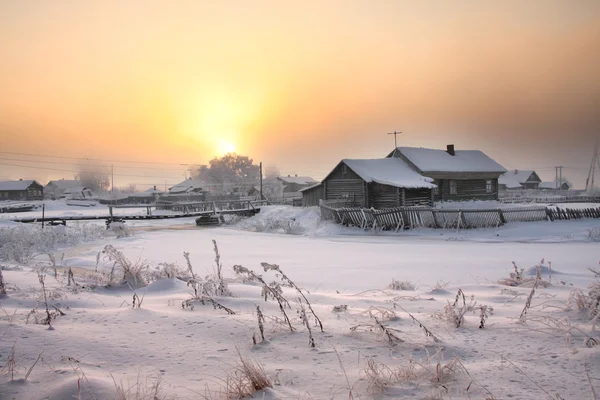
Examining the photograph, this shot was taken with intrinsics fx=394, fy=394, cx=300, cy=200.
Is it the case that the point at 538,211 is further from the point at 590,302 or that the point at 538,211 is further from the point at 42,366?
the point at 42,366

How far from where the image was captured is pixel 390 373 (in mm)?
2613

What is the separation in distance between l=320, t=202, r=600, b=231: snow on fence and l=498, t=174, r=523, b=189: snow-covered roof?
75.4 metres

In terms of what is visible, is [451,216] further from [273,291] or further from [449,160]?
[449,160]

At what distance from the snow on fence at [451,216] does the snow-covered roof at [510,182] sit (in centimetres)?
7538

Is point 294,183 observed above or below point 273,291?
above

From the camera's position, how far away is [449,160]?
139 feet

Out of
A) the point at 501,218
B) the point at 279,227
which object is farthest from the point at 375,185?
the point at 501,218

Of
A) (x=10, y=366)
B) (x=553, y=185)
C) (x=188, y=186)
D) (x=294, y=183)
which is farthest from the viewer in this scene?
(x=553, y=185)

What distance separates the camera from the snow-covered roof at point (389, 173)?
109 feet

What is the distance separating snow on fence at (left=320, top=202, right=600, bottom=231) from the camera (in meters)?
21.4

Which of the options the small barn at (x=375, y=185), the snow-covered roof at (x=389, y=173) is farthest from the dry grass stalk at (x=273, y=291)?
the snow-covered roof at (x=389, y=173)

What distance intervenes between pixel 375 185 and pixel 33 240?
82.0ft

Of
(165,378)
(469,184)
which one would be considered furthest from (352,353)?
(469,184)

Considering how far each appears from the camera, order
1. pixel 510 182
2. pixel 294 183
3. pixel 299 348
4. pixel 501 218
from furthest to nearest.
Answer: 1. pixel 294 183
2. pixel 510 182
3. pixel 501 218
4. pixel 299 348
